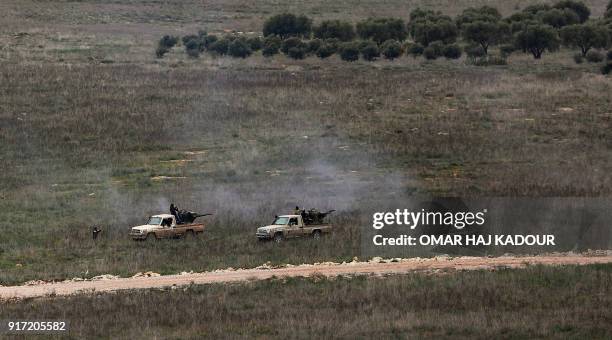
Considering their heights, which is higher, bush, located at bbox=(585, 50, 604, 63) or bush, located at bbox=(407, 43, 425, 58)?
bush, located at bbox=(585, 50, 604, 63)

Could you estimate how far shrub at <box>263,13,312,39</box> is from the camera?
10625 cm

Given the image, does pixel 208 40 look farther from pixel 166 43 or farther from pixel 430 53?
pixel 430 53

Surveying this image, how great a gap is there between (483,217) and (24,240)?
16.6m

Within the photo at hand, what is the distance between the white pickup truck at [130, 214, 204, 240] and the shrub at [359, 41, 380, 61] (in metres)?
54.8

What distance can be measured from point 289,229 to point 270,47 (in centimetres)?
5766

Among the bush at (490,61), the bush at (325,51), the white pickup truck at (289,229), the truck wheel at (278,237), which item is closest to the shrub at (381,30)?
the bush at (325,51)

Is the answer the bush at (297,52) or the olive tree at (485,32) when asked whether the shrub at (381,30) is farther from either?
the bush at (297,52)

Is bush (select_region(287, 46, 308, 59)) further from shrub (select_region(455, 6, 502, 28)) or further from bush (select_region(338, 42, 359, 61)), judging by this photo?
shrub (select_region(455, 6, 502, 28))

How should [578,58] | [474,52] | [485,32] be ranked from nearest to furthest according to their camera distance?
1. [578,58]
2. [474,52]
3. [485,32]

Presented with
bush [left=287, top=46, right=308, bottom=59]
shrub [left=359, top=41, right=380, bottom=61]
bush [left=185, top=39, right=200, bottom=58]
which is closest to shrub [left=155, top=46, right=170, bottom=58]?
bush [left=185, top=39, right=200, bottom=58]

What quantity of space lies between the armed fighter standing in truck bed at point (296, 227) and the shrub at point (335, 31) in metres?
62.5

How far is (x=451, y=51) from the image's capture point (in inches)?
3807

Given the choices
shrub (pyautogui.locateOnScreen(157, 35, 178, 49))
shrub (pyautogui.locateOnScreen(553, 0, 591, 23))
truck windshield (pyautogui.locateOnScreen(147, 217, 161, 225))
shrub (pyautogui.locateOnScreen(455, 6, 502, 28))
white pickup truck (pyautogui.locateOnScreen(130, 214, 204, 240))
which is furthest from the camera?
shrub (pyautogui.locateOnScreen(553, 0, 591, 23))

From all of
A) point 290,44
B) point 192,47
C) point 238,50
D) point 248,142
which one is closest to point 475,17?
point 290,44
